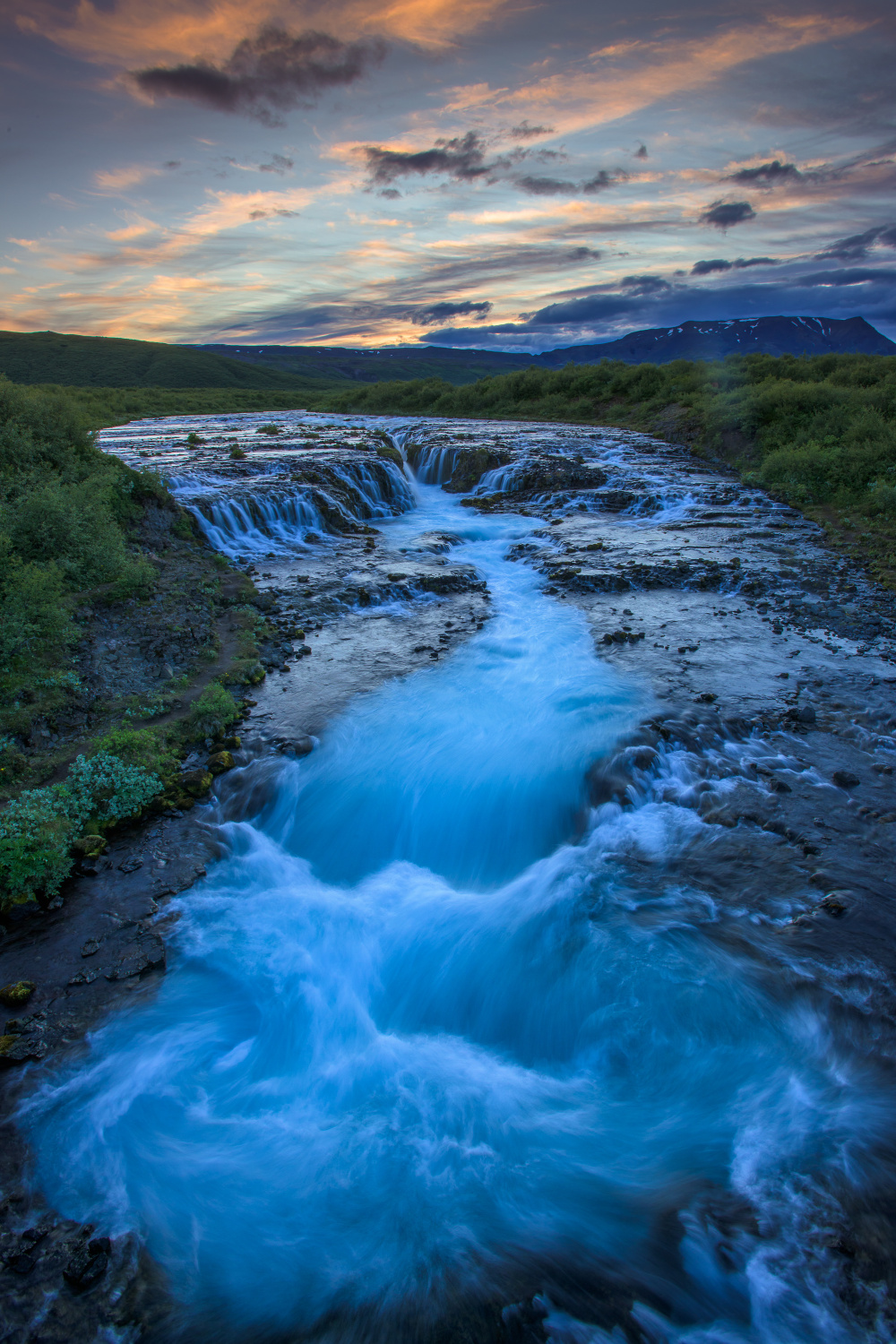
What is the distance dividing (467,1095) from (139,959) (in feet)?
10.3

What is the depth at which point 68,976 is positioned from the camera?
536 centimetres

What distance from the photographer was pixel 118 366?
12094 centimetres

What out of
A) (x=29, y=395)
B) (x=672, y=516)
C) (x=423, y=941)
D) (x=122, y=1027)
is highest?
(x=29, y=395)

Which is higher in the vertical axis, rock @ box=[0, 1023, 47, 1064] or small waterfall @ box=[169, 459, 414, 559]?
small waterfall @ box=[169, 459, 414, 559]

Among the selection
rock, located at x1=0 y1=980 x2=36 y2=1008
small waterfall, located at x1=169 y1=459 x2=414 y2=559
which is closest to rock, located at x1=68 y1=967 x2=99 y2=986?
rock, located at x1=0 y1=980 x2=36 y2=1008

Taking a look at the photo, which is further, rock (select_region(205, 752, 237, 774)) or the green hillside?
the green hillside

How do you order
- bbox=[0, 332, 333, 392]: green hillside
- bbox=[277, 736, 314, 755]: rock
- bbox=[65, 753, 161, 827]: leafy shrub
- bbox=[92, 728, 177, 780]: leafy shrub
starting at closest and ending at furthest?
1. bbox=[65, 753, 161, 827]: leafy shrub
2. bbox=[92, 728, 177, 780]: leafy shrub
3. bbox=[277, 736, 314, 755]: rock
4. bbox=[0, 332, 333, 392]: green hillside

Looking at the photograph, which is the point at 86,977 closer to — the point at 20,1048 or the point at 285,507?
the point at 20,1048

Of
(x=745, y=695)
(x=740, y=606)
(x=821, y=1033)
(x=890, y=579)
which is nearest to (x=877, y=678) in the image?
(x=745, y=695)

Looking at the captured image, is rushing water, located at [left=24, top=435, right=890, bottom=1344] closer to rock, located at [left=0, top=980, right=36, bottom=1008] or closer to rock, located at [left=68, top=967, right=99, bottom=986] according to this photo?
rock, located at [left=68, top=967, right=99, bottom=986]

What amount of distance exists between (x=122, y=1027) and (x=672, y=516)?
19753 millimetres

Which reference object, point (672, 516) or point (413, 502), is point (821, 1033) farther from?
point (413, 502)

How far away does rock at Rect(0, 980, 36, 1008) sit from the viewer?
5.09 metres

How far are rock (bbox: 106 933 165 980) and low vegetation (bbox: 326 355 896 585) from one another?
15.4 m
